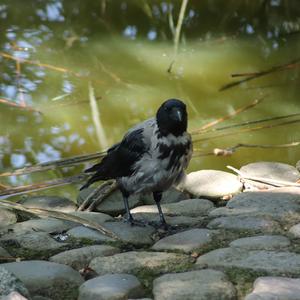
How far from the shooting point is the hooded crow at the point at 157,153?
334 cm

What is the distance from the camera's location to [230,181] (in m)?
4.11

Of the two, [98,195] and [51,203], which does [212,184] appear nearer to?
[98,195]

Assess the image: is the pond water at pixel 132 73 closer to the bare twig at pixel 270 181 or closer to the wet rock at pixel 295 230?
the bare twig at pixel 270 181

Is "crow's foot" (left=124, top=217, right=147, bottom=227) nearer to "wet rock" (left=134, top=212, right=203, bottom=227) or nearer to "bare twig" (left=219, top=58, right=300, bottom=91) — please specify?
"wet rock" (left=134, top=212, right=203, bottom=227)

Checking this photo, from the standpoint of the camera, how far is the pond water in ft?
16.9

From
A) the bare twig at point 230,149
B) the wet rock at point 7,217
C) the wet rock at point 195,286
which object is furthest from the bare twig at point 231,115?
the wet rock at point 195,286

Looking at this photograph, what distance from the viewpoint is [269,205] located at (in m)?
3.61

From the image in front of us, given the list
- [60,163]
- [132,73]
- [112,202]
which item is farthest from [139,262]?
[132,73]

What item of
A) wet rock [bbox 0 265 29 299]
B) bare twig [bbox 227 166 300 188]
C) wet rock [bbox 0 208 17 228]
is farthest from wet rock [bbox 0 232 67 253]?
bare twig [bbox 227 166 300 188]

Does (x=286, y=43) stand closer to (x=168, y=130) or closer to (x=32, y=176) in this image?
(x=32, y=176)

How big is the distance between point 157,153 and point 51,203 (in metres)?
0.96

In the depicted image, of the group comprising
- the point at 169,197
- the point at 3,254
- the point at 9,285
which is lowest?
the point at 169,197

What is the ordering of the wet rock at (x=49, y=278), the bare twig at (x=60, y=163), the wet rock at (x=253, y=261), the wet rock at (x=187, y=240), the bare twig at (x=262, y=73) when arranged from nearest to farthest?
the wet rock at (x=49, y=278) < the wet rock at (x=253, y=261) < the wet rock at (x=187, y=240) < the bare twig at (x=60, y=163) < the bare twig at (x=262, y=73)

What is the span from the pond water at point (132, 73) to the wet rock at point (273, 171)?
44cm
